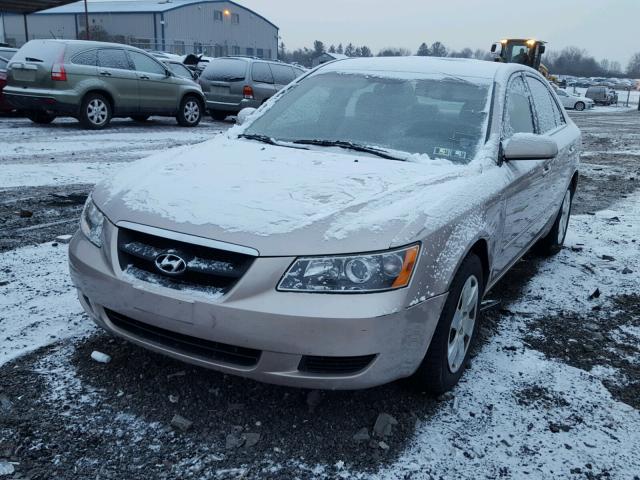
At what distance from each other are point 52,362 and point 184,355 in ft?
2.99

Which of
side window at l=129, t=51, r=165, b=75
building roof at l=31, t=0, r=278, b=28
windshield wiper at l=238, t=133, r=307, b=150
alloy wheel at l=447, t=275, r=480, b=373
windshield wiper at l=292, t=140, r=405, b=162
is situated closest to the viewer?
alloy wheel at l=447, t=275, r=480, b=373

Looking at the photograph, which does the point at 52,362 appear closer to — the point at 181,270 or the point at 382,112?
the point at 181,270

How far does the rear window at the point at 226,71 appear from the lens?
48.1ft

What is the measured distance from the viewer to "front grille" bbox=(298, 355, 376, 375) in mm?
2354

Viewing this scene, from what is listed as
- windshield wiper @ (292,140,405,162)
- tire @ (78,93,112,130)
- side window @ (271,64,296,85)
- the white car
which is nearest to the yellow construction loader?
the white car

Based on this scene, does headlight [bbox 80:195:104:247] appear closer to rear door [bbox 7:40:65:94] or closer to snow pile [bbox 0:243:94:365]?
snow pile [bbox 0:243:94:365]

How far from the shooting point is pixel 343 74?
4.08 metres

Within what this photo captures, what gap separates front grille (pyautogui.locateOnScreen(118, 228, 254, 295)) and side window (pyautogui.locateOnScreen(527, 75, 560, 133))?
2.93 metres

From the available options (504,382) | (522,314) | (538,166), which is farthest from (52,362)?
(538,166)

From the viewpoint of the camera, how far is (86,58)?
11.2 metres

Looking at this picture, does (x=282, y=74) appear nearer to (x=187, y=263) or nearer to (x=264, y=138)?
(x=264, y=138)

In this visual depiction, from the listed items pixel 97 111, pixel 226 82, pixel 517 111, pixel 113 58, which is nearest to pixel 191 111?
pixel 226 82

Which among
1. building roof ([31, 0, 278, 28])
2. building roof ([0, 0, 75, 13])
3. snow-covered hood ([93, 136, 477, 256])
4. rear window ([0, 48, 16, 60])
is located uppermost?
building roof ([31, 0, 278, 28])

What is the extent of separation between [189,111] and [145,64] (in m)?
1.50
